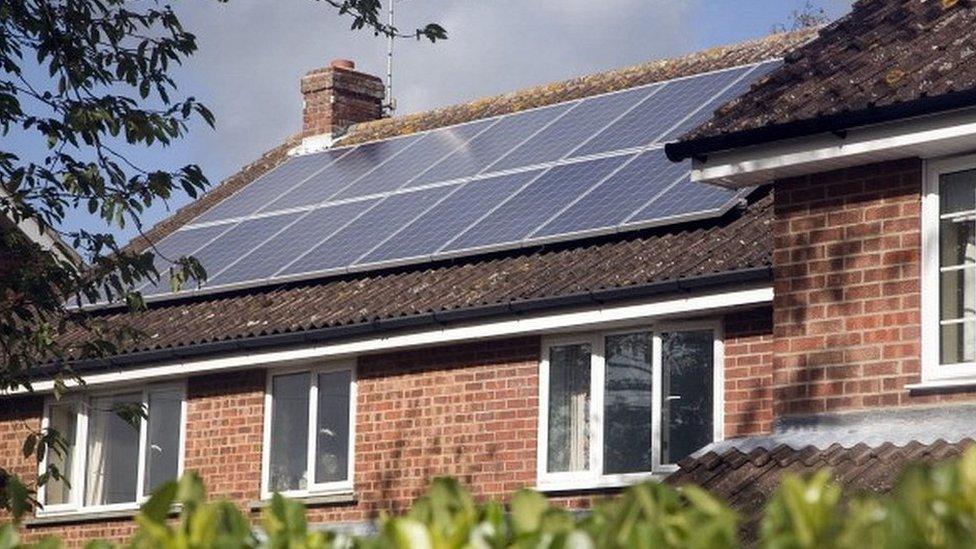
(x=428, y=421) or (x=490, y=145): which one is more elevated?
(x=490, y=145)

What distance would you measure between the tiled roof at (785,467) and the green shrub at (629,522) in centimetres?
840

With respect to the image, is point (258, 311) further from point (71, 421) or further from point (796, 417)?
point (796, 417)

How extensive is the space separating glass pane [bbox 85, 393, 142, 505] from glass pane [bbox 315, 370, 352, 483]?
116 inches

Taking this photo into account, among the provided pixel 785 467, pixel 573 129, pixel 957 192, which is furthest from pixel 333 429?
pixel 957 192

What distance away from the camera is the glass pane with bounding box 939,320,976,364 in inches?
561

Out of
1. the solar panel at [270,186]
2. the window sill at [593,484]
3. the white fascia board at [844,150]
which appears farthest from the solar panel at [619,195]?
the solar panel at [270,186]

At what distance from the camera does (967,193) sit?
14336mm

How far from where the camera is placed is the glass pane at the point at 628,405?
A: 18031mm

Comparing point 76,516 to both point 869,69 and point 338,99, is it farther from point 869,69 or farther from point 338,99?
point 869,69

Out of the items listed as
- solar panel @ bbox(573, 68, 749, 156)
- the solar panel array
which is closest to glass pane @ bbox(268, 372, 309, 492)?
the solar panel array

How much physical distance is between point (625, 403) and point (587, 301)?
3.47 feet

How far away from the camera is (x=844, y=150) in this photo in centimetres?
1441

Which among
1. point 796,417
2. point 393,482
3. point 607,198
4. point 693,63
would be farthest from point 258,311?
point 796,417

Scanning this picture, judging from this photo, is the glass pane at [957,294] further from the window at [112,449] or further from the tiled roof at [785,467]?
the window at [112,449]
